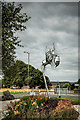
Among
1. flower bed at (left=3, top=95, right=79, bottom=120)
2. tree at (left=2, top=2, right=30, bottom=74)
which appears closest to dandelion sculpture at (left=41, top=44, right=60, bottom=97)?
tree at (left=2, top=2, right=30, bottom=74)

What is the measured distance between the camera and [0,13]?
27.2ft

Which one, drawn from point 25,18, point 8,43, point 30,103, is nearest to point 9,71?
point 8,43

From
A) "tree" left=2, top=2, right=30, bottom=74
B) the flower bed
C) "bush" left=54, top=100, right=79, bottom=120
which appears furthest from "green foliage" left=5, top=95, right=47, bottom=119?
"tree" left=2, top=2, right=30, bottom=74

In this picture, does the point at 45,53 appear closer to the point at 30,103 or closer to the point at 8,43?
the point at 8,43

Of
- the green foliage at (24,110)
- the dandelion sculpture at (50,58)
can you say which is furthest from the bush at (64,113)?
the dandelion sculpture at (50,58)

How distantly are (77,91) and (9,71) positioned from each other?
18.4 m

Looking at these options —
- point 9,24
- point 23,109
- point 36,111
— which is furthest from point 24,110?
point 9,24

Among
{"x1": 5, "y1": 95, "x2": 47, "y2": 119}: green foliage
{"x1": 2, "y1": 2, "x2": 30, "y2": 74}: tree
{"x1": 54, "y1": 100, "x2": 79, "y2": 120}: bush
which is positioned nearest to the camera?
{"x1": 5, "y1": 95, "x2": 47, "y2": 119}: green foliage

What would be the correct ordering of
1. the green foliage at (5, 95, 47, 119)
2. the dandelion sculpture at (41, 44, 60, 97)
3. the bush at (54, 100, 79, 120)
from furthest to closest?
the dandelion sculpture at (41, 44, 60, 97) → the bush at (54, 100, 79, 120) → the green foliage at (5, 95, 47, 119)

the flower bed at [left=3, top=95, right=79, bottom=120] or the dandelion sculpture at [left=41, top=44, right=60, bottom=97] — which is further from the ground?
the dandelion sculpture at [left=41, top=44, right=60, bottom=97]

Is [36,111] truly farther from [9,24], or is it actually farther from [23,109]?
[9,24]

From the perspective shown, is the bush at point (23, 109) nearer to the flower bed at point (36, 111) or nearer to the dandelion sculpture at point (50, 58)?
the flower bed at point (36, 111)

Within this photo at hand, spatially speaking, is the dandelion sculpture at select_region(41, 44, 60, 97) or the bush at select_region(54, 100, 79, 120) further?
the dandelion sculpture at select_region(41, 44, 60, 97)

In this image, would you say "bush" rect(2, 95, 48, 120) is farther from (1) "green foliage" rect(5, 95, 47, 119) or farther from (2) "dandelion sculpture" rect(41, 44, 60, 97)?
(2) "dandelion sculpture" rect(41, 44, 60, 97)
